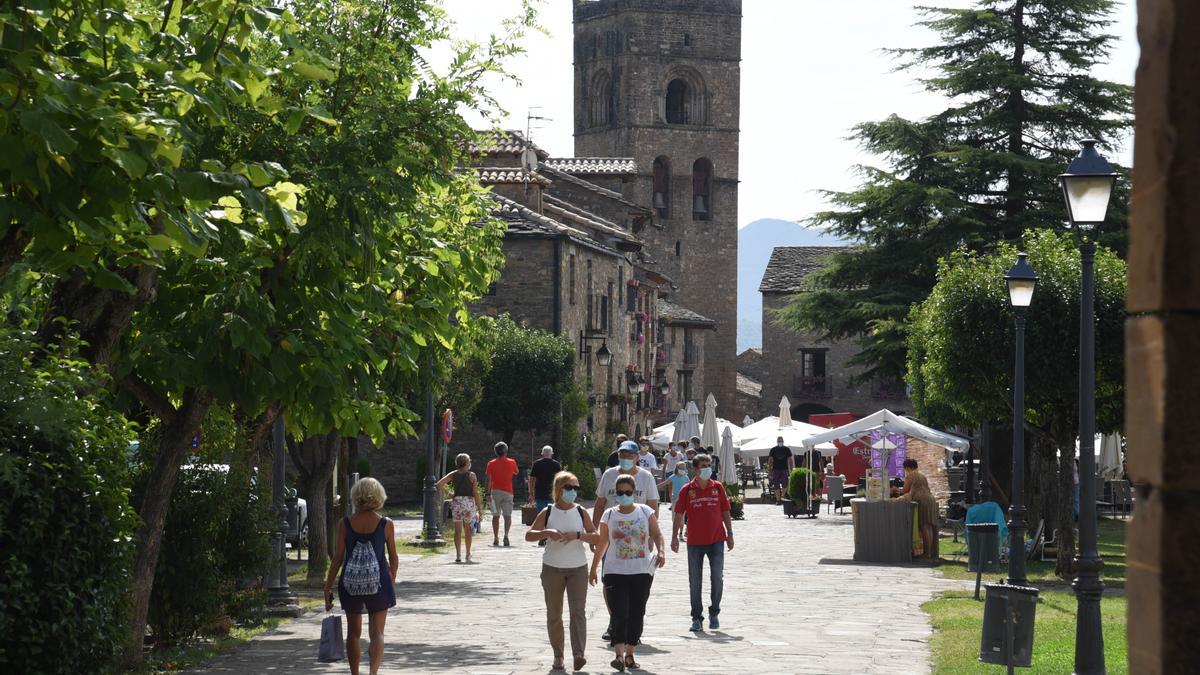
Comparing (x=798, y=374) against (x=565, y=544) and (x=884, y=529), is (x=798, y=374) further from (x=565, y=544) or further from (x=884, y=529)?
(x=565, y=544)

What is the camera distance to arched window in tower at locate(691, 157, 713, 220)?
96.2m

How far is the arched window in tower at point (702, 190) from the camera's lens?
96.2 metres

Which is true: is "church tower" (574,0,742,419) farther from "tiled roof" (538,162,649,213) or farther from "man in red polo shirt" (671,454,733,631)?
"man in red polo shirt" (671,454,733,631)

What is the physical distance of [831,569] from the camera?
2280 cm

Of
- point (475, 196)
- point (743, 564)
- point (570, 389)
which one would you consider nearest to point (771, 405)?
point (570, 389)

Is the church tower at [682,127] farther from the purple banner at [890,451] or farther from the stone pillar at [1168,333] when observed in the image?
the stone pillar at [1168,333]

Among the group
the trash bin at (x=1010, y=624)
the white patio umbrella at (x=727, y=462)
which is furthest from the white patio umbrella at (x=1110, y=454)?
the trash bin at (x=1010, y=624)

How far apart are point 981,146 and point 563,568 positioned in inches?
1002

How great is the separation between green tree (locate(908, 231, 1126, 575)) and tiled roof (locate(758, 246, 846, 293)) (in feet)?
226

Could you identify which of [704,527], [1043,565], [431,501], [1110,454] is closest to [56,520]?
[704,527]

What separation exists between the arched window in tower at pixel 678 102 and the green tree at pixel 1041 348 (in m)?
76.5

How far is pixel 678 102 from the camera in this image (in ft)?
327

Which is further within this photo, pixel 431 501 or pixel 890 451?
pixel 890 451

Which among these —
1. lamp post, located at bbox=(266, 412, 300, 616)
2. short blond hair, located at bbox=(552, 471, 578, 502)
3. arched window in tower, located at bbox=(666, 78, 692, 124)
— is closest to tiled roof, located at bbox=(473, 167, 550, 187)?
lamp post, located at bbox=(266, 412, 300, 616)
